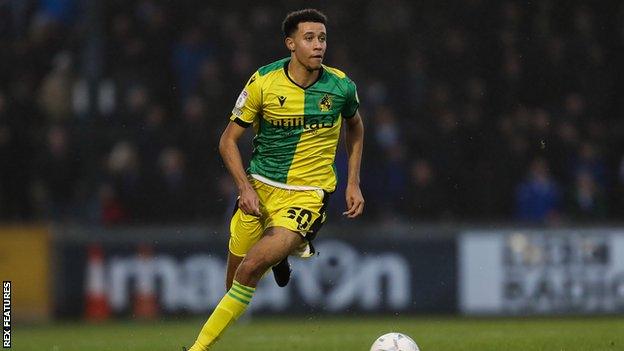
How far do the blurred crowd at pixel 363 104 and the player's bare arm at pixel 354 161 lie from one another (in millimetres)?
6188

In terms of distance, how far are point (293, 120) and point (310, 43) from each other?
522 mm

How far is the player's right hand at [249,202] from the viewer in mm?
8359

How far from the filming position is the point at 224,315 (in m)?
8.29

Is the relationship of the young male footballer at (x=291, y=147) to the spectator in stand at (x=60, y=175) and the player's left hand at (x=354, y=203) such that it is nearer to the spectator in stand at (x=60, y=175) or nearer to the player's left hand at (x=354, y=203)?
the player's left hand at (x=354, y=203)

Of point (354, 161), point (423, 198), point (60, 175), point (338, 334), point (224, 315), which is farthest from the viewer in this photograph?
point (423, 198)

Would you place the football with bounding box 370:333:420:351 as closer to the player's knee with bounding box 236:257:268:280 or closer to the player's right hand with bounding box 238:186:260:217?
the player's knee with bounding box 236:257:268:280

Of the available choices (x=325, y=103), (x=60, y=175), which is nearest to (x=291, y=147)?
(x=325, y=103)

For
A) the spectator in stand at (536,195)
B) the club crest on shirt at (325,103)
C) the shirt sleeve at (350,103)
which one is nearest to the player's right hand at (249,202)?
the club crest on shirt at (325,103)

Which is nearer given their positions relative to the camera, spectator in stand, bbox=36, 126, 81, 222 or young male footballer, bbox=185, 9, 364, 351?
young male footballer, bbox=185, 9, 364, 351

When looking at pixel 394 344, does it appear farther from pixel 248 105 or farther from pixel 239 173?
pixel 248 105

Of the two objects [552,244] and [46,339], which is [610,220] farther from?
[46,339]

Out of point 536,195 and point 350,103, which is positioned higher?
point 350,103

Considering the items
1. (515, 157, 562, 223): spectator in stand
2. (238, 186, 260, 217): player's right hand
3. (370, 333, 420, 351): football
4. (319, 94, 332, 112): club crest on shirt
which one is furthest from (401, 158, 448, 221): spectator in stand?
(370, 333, 420, 351): football

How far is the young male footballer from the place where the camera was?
8539 millimetres
